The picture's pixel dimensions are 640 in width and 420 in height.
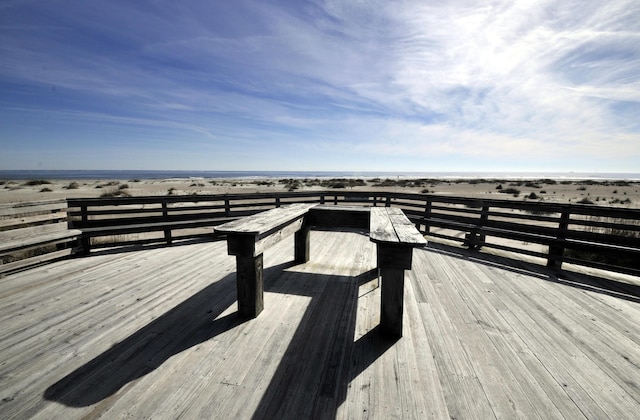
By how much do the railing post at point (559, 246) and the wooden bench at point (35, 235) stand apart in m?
8.44

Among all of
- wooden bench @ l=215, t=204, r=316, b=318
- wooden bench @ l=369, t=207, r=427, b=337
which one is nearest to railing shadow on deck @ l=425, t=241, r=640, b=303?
wooden bench @ l=369, t=207, r=427, b=337

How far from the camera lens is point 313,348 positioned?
2443 mm

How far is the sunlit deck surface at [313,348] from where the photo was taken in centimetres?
186

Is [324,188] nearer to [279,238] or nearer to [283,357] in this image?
[279,238]

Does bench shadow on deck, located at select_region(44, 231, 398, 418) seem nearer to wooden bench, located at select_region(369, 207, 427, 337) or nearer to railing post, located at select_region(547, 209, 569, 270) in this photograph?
wooden bench, located at select_region(369, 207, 427, 337)

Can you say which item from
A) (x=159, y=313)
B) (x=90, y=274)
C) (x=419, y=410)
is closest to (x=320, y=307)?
(x=419, y=410)

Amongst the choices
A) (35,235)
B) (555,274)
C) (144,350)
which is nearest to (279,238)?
(144,350)

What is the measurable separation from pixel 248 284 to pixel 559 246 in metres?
5.15

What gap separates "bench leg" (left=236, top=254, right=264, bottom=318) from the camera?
2.90m

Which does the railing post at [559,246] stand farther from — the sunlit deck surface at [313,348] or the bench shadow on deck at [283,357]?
the bench shadow on deck at [283,357]

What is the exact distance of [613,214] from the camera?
431 centimetres

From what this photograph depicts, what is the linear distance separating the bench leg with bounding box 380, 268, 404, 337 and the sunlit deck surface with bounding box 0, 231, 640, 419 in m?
0.12

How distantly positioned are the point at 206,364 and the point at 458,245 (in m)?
5.74

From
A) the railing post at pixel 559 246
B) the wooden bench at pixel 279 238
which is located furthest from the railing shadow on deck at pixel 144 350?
the railing post at pixel 559 246
